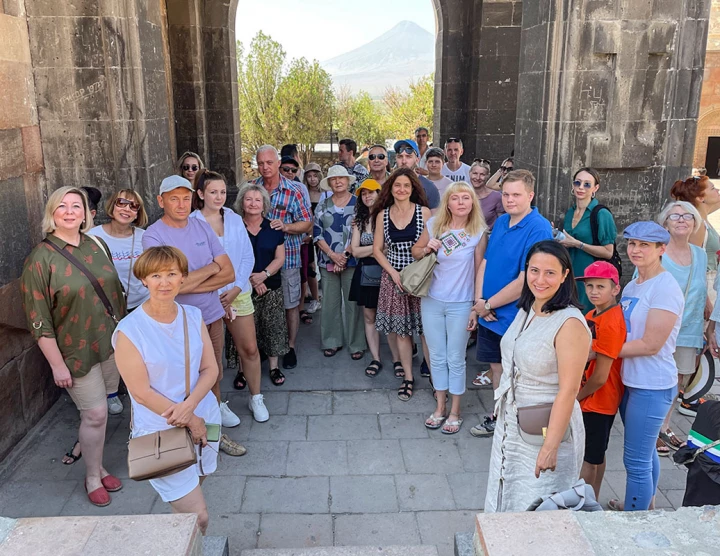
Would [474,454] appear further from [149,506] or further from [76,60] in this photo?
[76,60]

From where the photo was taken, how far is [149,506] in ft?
12.5

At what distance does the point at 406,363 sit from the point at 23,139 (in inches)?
133

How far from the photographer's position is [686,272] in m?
4.22

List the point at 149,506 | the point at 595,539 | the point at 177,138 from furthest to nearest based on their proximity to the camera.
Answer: the point at 177,138
the point at 149,506
the point at 595,539

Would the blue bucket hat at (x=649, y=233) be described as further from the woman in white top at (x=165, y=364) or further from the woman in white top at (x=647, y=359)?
the woman in white top at (x=165, y=364)

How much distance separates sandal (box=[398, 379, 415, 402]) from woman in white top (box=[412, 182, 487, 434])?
482mm

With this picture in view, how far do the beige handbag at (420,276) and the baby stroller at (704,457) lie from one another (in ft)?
7.01

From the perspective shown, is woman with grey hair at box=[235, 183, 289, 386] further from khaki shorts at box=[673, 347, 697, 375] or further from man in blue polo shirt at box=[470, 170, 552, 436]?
khaki shorts at box=[673, 347, 697, 375]

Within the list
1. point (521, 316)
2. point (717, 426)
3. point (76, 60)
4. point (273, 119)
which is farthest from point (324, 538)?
point (273, 119)

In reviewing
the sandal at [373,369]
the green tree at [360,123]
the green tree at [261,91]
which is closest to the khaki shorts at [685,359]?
the sandal at [373,369]

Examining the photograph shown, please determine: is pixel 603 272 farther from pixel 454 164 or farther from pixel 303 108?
pixel 303 108

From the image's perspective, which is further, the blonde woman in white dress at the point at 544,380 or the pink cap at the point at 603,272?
the pink cap at the point at 603,272

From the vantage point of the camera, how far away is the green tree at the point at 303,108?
2023cm

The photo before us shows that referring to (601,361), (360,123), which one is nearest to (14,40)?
(601,361)
